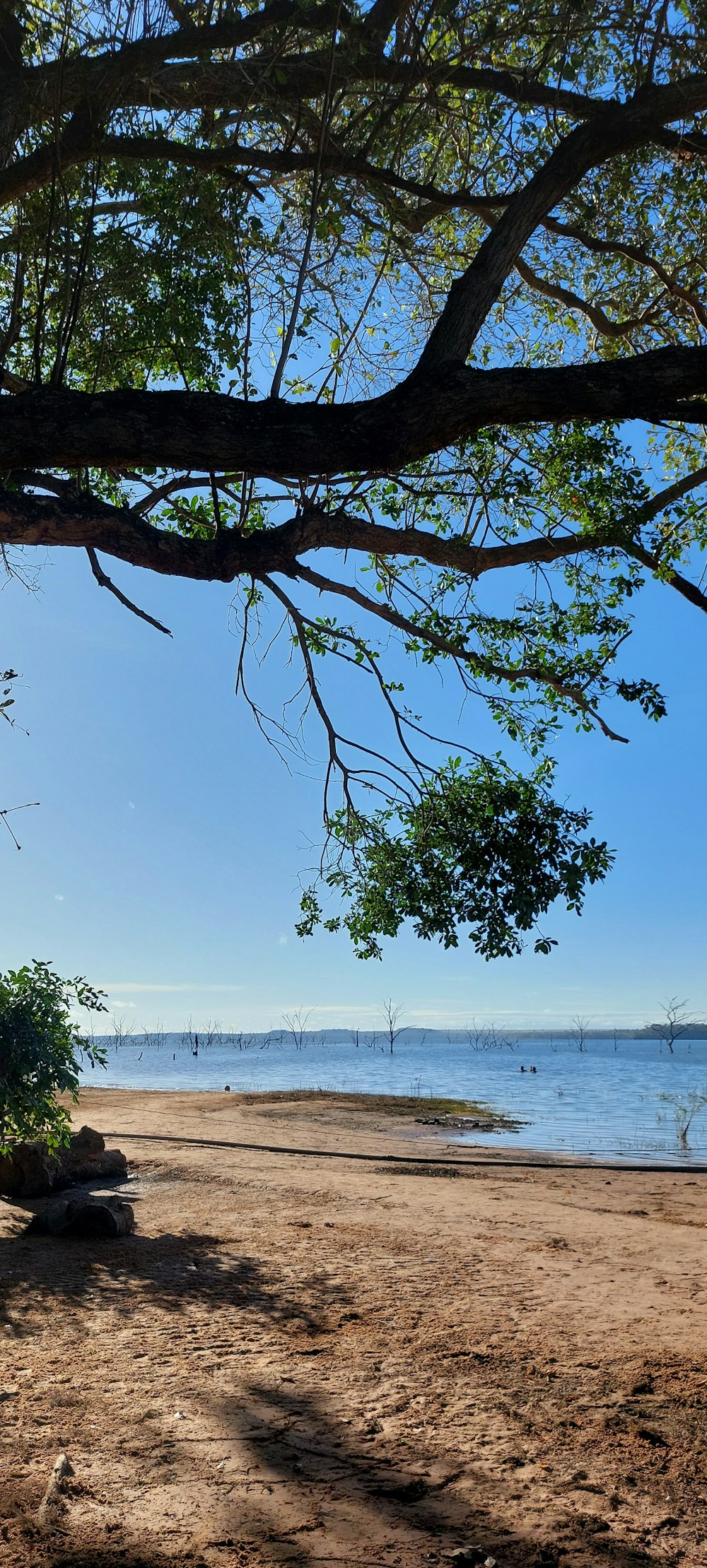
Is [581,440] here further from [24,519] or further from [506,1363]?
[506,1363]

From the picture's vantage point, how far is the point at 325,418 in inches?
168

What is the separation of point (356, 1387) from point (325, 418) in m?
4.36

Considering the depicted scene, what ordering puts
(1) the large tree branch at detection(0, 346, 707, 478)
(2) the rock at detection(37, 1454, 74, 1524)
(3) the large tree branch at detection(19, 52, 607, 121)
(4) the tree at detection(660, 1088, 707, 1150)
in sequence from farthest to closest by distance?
(4) the tree at detection(660, 1088, 707, 1150) → (3) the large tree branch at detection(19, 52, 607, 121) → (1) the large tree branch at detection(0, 346, 707, 478) → (2) the rock at detection(37, 1454, 74, 1524)

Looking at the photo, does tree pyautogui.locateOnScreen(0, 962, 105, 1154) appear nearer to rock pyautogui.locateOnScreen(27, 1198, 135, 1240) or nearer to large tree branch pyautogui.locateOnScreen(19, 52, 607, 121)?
rock pyautogui.locateOnScreen(27, 1198, 135, 1240)

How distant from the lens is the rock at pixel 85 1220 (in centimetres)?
745

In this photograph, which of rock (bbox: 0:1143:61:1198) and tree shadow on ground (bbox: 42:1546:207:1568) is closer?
tree shadow on ground (bbox: 42:1546:207:1568)

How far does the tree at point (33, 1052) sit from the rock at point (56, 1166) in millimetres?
1010

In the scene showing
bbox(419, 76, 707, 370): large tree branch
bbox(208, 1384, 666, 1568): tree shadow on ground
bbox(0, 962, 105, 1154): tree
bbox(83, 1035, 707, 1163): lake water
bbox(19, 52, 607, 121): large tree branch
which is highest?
bbox(19, 52, 607, 121): large tree branch

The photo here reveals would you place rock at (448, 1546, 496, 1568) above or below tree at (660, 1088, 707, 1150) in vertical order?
above

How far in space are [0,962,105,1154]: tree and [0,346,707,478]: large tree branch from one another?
4.54 meters

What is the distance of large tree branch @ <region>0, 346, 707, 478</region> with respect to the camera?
4.08m

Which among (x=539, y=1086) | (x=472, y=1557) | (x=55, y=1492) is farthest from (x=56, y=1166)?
(x=539, y=1086)

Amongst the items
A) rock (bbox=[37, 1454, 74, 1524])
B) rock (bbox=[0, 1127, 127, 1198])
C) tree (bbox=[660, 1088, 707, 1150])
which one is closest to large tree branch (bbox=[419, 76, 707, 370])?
rock (bbox=[37, 1454, 74, 1524])

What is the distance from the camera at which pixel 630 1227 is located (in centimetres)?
823
